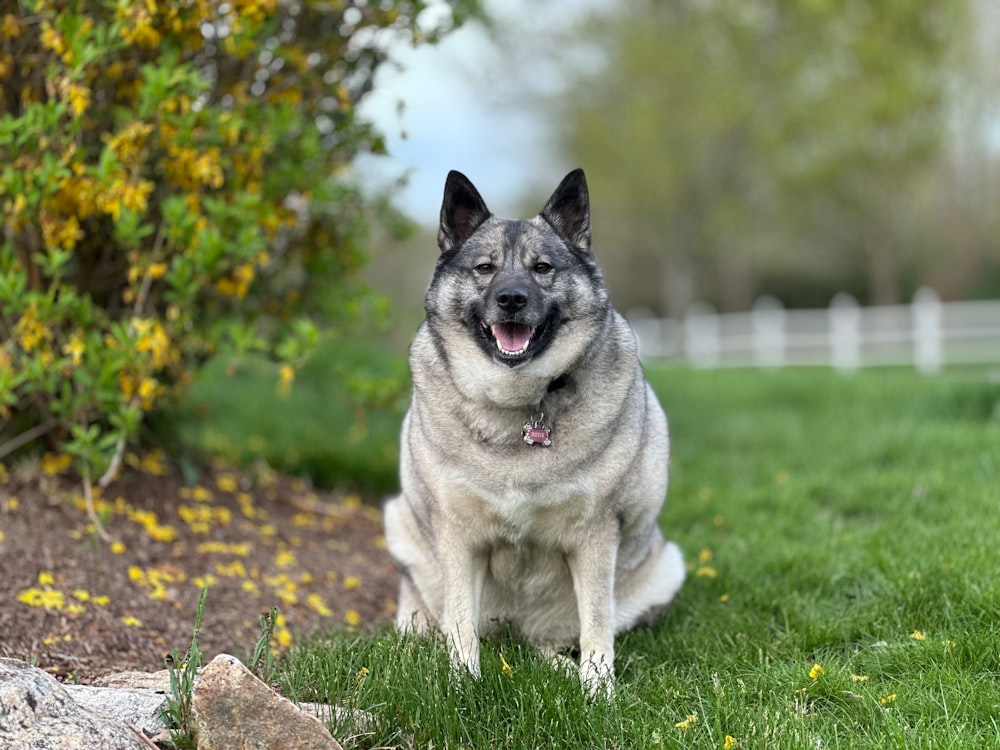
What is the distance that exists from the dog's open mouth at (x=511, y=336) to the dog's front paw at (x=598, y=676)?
1.11 metres

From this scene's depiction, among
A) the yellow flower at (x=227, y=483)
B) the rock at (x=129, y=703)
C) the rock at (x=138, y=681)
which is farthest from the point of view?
the yellow flower at (x=227, y=483)

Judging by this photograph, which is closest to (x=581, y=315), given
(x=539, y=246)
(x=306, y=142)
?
(x=539, y=246)

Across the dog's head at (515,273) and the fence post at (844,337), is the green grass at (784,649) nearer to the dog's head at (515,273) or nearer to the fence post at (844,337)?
the dog's head at (515,273)

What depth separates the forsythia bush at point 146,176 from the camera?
14.4 ft

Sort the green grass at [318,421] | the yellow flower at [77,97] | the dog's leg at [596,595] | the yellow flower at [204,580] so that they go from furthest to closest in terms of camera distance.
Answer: the green grass at [318,421] → the yellow flower at [204,580] → the yellow flower at [77,97] → the dog's leg at [596,595]

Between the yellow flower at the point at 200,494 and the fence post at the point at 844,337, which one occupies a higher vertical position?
the yellow flower at the point at 200,494

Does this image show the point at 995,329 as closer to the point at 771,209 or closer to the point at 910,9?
the point at 910,9

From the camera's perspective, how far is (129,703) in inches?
114

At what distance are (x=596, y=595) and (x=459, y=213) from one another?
148cm

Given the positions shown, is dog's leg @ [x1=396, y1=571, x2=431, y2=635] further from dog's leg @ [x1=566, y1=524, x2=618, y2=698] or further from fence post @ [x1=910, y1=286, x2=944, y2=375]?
fence post @ [x1=910, y1=286, x2=944, y2=375]

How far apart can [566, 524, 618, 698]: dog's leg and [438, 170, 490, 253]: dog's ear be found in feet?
3.93

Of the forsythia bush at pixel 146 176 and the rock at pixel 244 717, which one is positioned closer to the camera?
the rock at pixel 244 717

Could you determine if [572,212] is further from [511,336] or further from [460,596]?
[460,596]

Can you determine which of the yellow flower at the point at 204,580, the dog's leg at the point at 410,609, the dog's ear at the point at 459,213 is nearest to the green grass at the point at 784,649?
the dog's leg at the point at 410,609
